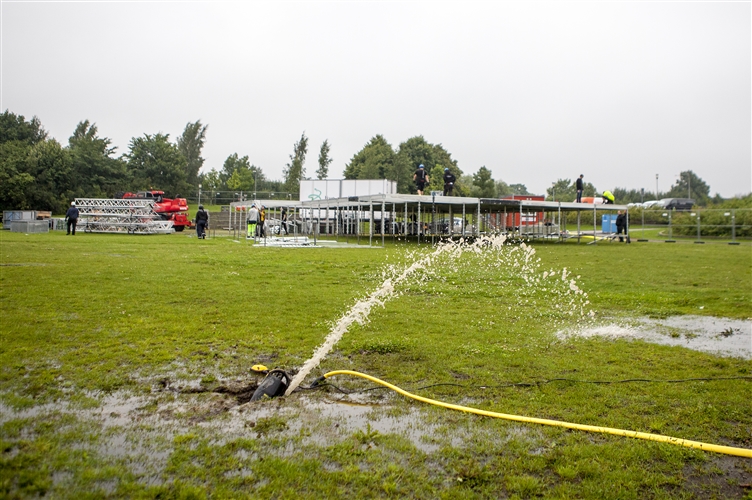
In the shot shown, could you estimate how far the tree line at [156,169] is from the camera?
194 feet

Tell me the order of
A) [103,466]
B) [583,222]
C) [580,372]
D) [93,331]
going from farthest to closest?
[583,222], [93,331], [580,372], [103,466]

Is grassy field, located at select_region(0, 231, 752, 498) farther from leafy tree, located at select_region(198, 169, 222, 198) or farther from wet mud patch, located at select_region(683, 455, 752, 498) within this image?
leafy tree, located at select_region(198, 169, 222, 198)

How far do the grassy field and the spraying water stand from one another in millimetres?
208

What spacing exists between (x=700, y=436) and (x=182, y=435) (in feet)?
12.5

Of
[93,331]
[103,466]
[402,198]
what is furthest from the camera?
[402,198]

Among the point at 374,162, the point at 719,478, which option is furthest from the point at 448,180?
the point at 374,162

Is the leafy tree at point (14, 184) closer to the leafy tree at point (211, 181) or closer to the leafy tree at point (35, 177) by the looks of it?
the leafy tree at point (35, 177)

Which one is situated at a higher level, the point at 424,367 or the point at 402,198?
the point at 402,198

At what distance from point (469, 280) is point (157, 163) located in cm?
7568

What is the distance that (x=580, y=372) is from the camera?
571 centimetres

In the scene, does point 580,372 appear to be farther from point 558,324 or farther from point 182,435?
point 182,435

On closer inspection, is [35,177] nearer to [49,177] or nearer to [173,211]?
[49,177]

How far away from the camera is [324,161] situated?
82250 millimetres

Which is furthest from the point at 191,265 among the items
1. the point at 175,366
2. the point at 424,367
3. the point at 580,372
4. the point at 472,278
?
the point at 580,372
